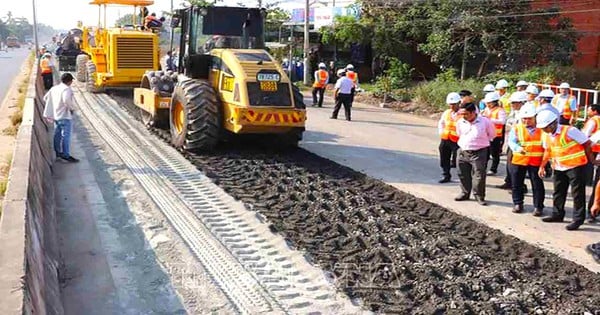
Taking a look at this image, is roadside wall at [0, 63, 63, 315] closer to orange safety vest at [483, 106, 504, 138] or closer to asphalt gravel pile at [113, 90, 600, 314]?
asphalt gravel pile at [113, 90, 600, 314]

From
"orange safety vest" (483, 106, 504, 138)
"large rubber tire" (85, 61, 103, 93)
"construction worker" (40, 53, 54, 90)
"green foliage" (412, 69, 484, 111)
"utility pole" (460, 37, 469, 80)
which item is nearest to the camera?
"orange safety vest" (483, 106, 504, 138)

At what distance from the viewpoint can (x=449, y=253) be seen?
652 cm

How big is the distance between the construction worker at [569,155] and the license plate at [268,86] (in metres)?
4.41

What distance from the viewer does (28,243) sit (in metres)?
4.83

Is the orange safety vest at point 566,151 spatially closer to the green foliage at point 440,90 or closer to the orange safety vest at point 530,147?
the orange safety vest at point 530,147

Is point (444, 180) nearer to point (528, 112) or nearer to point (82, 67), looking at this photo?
point (528, 112)

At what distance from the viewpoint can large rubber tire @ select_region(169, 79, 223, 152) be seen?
10.9 m

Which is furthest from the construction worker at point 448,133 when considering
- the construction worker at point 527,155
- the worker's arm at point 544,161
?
the worker's arm at point 544,161

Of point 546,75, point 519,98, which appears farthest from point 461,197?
point 546,75

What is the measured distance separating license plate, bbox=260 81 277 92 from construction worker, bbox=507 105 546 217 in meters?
Result: 3.98

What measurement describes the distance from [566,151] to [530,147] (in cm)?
64

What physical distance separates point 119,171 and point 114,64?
33.2 feet

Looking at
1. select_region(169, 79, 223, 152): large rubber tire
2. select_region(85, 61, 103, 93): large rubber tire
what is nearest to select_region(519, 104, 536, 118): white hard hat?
select_region(169, 79, 223, 152): large rubber tire

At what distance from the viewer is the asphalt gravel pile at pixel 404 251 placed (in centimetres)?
545
